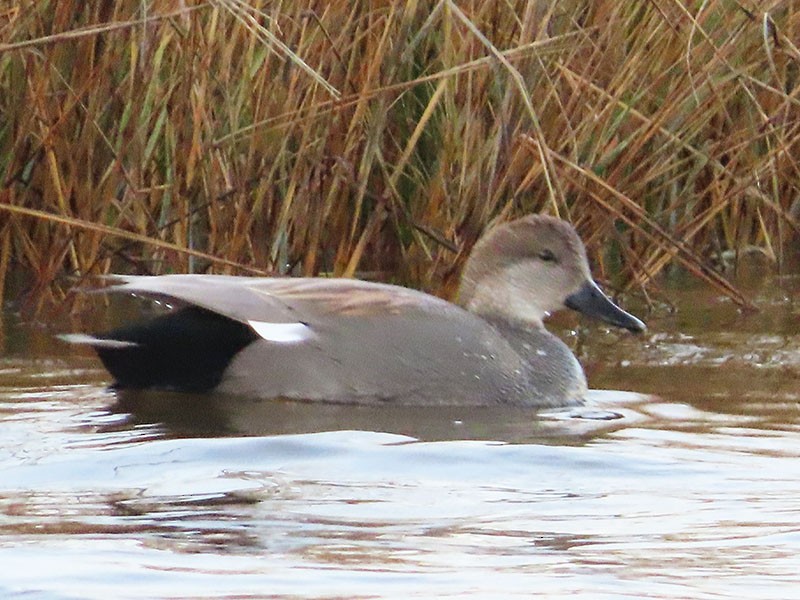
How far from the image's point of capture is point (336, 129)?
7.23m

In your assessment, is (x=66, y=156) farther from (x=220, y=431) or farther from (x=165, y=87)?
(x=220, y=431)

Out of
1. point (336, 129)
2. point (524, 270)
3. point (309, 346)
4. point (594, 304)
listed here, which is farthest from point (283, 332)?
point (336, 129)

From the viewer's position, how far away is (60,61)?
700cm

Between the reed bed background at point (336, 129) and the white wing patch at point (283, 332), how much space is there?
0.79 metres

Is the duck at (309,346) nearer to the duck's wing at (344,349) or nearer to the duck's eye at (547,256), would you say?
the duck's wing at (344,349)

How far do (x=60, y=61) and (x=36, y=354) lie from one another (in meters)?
1.06

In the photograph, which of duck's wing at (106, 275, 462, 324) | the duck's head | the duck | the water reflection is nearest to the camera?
the water reflection

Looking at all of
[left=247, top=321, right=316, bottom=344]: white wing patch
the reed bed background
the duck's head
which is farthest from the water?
the reed bed background

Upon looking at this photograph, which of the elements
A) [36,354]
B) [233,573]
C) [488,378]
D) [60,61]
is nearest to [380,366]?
[488,378]

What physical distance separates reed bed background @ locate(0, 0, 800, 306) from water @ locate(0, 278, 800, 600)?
655mm

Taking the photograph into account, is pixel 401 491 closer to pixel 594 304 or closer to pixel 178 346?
pixel 178 346

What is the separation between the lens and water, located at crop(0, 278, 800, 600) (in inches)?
147

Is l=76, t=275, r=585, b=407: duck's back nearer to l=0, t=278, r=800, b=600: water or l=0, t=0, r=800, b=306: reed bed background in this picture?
l=0, t=278, r=800, b=600: water

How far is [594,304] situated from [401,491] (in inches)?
87.2
